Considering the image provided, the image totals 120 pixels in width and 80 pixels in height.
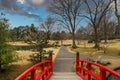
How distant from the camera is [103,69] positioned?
6910mm

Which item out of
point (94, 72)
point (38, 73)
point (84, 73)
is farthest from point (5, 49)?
point (94, 72)

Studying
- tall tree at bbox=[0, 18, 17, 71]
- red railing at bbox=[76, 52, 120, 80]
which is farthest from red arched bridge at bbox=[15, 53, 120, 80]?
tall tree at bbox=[0, 18, 17, 71]

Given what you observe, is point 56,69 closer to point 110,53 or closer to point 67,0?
point 110,53

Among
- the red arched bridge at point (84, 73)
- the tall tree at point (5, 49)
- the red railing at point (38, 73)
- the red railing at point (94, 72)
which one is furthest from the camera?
the tall tree at point (5, 49)

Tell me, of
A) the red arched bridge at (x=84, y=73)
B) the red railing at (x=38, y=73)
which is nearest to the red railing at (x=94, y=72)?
the red arched bridge at (x=84, y=73)

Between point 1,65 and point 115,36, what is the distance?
178ft

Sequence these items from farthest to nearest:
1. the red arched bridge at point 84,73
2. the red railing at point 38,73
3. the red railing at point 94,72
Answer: the red railing at point 94,72 → the red arched bridge at point 84,73 → the red railing at point 38,73

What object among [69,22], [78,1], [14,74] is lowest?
[14,74]

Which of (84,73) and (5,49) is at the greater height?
(5,49)

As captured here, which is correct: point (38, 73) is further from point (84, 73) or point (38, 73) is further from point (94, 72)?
point (84, 73)

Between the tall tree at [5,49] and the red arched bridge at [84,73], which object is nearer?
the red arched bridge at [84,73]

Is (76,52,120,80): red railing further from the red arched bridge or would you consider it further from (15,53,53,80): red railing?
(15,53,53,80): red railing

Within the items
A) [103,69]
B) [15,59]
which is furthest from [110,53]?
[103,69]

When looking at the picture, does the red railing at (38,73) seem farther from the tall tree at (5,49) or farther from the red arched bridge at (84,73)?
the tall tree at (5,49)
